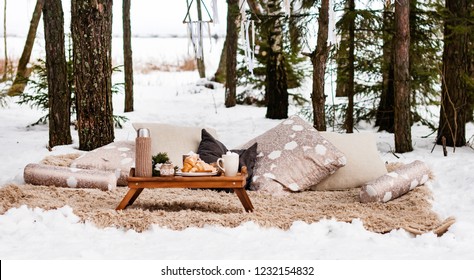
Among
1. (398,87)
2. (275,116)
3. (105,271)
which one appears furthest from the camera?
(275,116)

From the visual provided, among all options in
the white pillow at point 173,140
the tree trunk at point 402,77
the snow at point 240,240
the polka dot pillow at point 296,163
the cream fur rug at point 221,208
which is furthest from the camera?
the tree trunk at point 402,77

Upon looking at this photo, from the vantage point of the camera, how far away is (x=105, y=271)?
2.85 m

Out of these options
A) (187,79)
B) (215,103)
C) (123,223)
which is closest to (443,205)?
(123,223)

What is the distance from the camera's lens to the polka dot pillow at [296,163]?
4688 mm

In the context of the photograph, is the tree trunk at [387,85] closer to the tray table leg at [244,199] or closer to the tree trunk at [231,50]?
the tree trunk at [231,50]

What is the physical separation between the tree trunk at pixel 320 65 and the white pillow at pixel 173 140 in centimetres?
166

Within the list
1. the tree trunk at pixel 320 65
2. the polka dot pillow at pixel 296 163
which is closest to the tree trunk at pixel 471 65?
the tree trunk at pixel 320 65

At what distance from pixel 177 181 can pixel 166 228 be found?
0.28 m

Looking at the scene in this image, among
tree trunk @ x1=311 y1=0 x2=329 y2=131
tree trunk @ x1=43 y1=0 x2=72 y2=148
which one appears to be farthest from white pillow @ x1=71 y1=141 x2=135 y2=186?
tree trunk @ x1=311 y1=0 x2=329 y2=131

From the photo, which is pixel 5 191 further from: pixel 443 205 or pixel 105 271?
pixel 443 205

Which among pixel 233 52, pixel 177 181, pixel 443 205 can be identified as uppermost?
pixel 233 52

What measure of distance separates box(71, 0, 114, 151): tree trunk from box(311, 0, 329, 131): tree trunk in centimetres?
186

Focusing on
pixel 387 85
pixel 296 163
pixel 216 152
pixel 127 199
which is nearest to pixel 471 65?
pixel 387 85

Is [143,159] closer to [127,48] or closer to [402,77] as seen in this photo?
[402,77]
